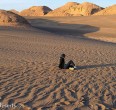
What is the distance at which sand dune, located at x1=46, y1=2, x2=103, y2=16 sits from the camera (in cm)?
11092

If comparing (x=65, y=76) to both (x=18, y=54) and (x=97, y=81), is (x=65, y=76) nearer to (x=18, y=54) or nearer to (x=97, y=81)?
(x=97, y=81)

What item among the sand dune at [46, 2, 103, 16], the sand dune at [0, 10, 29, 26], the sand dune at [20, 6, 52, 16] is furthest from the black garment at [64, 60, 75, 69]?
the sand dune at [20, 6, 52, 16]

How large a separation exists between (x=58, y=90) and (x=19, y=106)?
1973mm

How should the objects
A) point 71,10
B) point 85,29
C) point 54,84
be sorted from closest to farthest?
point 54,84, point 85,29, point 71,10

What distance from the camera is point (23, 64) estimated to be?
12.8 meters

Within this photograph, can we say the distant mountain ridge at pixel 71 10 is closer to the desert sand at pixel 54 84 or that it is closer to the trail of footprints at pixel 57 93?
the desert sand at pixel 54 84

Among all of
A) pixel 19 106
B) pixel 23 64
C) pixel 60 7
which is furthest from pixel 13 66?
pixel 60 7

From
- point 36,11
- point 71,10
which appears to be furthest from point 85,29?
point 36,11

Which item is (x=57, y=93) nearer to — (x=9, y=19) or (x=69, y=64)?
(x=69, y=64)

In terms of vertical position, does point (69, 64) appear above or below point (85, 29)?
above

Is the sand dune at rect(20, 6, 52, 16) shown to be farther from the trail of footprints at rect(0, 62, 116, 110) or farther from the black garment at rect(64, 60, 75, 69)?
the trail of footprints at rect(0, 62, 116, 110)

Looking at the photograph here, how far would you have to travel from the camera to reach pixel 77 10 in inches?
4609

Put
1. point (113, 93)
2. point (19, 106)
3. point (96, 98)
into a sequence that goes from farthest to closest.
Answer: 1. point (113, 93)
2. point (96, 98)
3. point (19, 106)

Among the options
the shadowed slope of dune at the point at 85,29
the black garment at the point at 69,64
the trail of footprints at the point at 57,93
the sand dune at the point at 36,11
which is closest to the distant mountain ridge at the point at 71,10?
the sand dune at the point at 36,11
